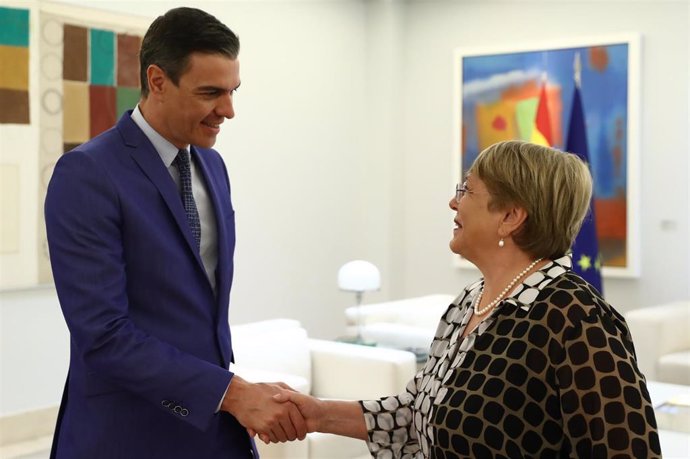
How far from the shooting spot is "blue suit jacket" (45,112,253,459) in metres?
1.90

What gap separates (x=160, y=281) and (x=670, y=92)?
6710mm

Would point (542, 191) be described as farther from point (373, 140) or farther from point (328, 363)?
point (373, 140)

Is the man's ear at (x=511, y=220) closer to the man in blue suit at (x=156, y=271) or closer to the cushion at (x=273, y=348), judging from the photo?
the man in blue suit at (x=156, y=271)

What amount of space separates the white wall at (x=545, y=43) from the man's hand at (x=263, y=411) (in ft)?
20.2

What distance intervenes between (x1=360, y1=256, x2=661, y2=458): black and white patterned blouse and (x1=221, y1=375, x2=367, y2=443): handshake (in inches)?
12.2

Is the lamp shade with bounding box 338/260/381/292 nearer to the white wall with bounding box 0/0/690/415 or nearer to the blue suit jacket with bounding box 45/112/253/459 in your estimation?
the white wall with bounding box 0/0/690/415

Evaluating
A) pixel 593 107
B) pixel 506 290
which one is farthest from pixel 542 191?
pixel 593 107

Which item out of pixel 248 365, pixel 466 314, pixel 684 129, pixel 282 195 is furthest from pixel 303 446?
pixel 684 129

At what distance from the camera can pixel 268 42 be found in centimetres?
784

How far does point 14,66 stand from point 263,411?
422 cm

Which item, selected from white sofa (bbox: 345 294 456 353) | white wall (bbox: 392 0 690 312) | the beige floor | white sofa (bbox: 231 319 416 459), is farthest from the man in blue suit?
white wall (bbox: 392 0 690 312)

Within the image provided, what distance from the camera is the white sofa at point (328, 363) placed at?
16.3ft

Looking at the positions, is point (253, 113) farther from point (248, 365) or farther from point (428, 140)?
point (248, 365)

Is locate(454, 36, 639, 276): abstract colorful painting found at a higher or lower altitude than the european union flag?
higher
